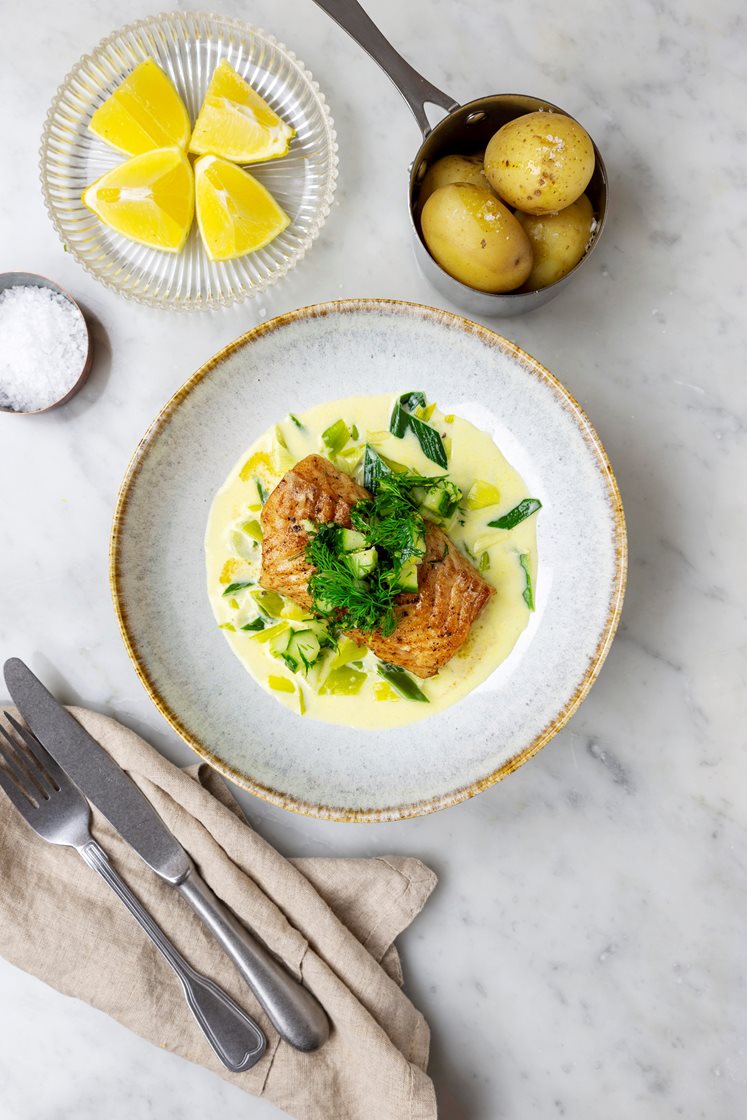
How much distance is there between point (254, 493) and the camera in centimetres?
280

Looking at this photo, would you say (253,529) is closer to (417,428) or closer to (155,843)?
(417,428)

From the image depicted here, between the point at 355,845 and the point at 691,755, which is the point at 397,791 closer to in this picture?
the point at 355,845

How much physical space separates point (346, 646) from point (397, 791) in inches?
19.0

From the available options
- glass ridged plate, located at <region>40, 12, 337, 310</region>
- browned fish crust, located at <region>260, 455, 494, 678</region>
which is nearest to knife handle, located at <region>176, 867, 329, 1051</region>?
browned fish crust, located at <region>260, 455, 494, 678</region>

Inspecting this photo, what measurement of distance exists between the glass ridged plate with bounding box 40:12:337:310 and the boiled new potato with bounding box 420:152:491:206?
40cm

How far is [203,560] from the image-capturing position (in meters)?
2.80

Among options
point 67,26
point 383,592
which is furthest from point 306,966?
point 67,26

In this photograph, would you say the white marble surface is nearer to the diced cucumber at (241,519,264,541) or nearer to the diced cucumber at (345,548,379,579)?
the diced cucumber at (241,519,264,541)

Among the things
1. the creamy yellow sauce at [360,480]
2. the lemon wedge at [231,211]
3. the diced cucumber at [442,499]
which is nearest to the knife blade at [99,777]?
the creamy yellow sauce at [360,480]

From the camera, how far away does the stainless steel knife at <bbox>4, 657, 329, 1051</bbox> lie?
Answer: 273 cm

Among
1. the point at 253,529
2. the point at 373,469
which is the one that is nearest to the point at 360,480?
the point at 373,469

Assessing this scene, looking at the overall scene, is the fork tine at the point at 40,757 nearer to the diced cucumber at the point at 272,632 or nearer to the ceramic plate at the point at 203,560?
the ceramic plate at the point at 203,560

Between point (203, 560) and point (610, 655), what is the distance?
142 centimetres

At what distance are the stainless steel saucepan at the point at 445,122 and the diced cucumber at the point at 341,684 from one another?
1.24 metres
